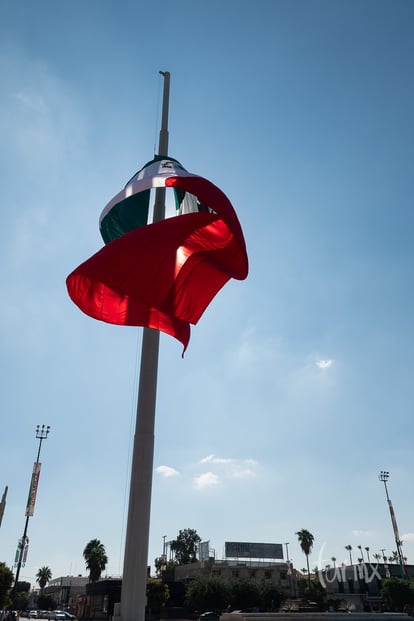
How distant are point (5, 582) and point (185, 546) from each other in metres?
72.3

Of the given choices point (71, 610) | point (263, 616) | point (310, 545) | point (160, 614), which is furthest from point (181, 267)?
point (310, 545)

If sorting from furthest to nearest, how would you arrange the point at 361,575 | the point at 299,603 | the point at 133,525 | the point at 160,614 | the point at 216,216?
the point at 361,575, the point at 299,603, the point at 160,614, the point at 216,216, the point at 133,525

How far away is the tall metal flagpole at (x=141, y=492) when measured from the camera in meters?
11.8

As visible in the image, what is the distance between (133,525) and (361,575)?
84.8 metres

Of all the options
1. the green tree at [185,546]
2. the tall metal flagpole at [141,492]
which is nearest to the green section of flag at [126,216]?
the tall metal flagpole at [141,492]

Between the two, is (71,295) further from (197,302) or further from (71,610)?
(71,610)

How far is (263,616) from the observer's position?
3631 cm

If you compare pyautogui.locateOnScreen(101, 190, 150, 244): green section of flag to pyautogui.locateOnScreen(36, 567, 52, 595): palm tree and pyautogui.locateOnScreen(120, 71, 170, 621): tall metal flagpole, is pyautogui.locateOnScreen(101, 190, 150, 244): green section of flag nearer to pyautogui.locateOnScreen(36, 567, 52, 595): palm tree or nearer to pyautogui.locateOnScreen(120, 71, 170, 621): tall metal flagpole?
pyautogui.locateOnScreen(120, 71, 170, 621): tall metal flagpole

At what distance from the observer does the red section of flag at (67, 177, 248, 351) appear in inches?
493

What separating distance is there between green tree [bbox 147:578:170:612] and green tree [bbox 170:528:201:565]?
47830 millimetres

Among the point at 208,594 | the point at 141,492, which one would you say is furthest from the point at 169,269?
the point at 208,594

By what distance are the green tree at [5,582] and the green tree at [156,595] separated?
70.4 ft

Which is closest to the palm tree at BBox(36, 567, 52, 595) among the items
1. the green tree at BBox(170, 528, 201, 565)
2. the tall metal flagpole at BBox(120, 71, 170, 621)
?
the green tree at BBox(170, 528, 201, 565)

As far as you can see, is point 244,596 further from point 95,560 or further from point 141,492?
point 141,492
